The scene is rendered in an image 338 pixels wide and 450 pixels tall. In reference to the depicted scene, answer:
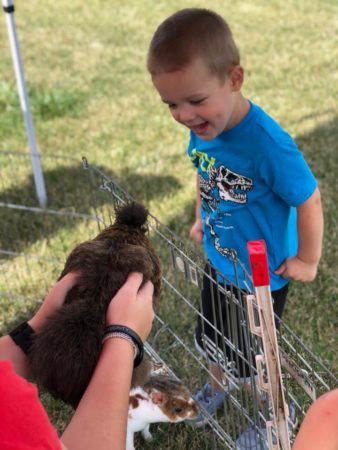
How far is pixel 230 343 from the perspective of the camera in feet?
4.32

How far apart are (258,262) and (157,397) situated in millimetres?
706

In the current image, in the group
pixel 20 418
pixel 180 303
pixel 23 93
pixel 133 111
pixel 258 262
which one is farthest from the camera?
pixel 133 111

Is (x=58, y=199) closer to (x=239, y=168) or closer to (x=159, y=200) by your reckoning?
(x=159, y=200)

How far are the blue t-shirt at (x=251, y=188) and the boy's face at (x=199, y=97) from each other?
0.05 m

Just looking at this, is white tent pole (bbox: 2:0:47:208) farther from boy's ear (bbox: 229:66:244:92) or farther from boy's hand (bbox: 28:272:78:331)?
boy's hand (bbox: 28:272:78:331)

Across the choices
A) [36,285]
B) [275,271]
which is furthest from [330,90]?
[275,271]

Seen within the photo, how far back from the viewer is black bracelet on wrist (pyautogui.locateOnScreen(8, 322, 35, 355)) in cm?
117

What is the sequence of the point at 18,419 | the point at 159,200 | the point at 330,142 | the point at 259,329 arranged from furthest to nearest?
1. the point at 330,142
2. the point at 159,200
3. the point at 259,329
4. the point at 18,419

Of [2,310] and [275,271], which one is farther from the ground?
[275,271]

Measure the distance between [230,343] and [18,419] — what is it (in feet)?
1.99

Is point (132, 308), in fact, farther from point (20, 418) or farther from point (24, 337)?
point (20, 418)

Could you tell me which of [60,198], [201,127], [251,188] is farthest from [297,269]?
[60,198]

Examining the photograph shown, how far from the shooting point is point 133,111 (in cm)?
357

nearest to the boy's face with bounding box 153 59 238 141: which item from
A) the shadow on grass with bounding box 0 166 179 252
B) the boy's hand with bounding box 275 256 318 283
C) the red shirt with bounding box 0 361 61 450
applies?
the boy's hand with bounding box 275 256 318 283
